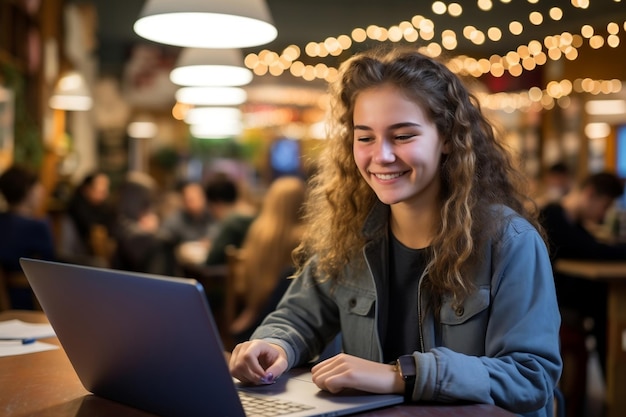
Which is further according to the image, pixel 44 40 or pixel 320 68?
pixel 320 68

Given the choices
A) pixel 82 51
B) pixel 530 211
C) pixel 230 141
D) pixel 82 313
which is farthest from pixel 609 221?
pixel 230 141

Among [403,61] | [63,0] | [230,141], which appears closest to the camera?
[403,61]

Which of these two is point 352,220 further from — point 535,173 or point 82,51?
point 535,173

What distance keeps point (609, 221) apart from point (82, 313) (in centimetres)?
576

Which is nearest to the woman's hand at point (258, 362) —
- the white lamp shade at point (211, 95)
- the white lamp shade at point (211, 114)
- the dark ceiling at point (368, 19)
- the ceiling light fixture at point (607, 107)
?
the dark ceiling at point (368, 19)

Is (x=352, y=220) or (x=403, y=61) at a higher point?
(x=403, y=61)

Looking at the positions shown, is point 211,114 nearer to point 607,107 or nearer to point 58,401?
point 607,107

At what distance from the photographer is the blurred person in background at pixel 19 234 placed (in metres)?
4.90

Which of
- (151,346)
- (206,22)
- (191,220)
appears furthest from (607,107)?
(151,346)

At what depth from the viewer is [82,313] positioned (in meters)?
1.56

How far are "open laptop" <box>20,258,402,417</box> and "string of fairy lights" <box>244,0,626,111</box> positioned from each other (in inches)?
37.3

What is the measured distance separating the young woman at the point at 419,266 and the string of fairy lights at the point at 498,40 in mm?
221

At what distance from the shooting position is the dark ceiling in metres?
3.71

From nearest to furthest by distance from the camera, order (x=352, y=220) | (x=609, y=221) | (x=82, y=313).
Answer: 1. (x=82, y=313)
2. (x=352, y=220)
3. (x=609, y=221)
